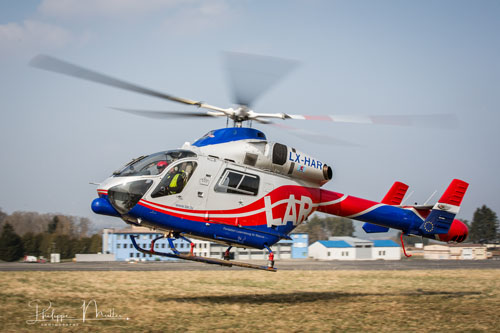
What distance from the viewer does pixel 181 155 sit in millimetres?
13867

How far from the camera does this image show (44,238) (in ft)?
262

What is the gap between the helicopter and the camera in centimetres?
1327

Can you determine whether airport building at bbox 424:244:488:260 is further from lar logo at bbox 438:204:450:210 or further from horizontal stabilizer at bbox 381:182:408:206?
horizontal stabilizer at bbox 381:182:408:206

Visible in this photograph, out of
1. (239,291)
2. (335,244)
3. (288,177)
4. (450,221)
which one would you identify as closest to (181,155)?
(288,177)

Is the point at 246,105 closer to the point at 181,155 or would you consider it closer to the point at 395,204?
the point at 181,155

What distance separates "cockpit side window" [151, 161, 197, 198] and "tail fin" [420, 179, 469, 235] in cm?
1028

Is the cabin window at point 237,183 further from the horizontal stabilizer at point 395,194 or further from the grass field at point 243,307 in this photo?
the horizontal stabilizer at point 395,194

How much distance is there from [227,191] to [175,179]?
1797mm

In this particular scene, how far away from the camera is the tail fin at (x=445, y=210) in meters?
18.6

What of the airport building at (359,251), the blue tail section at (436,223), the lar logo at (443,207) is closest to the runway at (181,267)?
the blue tail section at (436,223)

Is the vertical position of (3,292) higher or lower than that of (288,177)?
lower

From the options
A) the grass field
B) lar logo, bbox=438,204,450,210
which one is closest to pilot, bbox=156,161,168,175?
the grass field

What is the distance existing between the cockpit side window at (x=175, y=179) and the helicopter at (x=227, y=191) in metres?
0.03

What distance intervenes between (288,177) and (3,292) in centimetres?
1114
